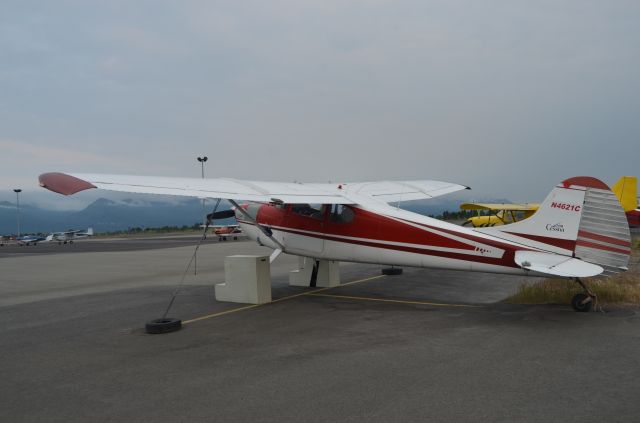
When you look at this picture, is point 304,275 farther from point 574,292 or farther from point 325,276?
point 574,292

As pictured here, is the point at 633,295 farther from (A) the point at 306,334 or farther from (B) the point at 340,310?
(A) the point at 306,334

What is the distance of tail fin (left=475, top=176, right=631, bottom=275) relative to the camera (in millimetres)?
7844

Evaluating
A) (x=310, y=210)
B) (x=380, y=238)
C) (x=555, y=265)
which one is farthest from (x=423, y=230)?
(x=310, y=210)

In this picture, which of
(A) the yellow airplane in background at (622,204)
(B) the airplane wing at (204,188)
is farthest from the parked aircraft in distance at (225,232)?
(B) the airplane wing at (204,188)

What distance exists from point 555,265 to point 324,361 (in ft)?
13.8

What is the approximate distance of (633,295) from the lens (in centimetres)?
905

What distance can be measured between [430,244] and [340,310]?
2082mm

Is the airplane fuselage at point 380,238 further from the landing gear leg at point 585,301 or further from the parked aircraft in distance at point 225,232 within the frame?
the parked aircraft in distance at point 225,232

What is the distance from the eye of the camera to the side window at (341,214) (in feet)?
33.8

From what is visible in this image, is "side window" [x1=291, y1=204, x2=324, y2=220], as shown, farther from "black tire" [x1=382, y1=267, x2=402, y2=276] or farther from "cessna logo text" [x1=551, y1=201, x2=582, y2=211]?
"cessna logo text" [x1=551, y1=201, x2=582, y2=211]

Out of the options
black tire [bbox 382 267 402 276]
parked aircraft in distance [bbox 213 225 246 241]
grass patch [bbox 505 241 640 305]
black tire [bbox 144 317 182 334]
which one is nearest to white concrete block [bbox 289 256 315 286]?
black tire [bbox 382 267 402 276]

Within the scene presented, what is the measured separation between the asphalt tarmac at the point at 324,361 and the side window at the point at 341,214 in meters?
1.71

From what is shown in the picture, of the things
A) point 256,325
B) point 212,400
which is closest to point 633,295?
Result: point 256,325

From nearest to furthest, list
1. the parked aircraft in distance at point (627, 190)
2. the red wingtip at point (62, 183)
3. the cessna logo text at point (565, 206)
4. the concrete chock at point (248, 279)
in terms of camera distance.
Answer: the red wingtip at point (62, 183) < the cessna logo text at point (565, 206) < the concrete chock at point (248, 279) < the parked aircraft in distance at point (627, 190)
